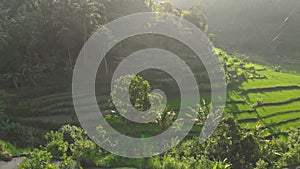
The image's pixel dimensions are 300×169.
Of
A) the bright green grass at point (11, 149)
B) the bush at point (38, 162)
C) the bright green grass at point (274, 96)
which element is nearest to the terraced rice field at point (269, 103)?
the bright green grass at point (274, 96)

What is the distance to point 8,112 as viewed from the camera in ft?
79.0

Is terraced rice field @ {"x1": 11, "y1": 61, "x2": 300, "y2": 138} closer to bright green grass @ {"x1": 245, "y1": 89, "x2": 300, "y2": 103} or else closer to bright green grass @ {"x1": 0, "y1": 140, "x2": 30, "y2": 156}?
bright green grass @ {"x1": 245, "y1": 89, "x2": 300, "y2": 103}

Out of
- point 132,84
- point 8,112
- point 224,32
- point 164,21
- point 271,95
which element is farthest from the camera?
point 224,32

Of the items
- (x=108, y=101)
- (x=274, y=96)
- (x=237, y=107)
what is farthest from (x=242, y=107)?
(x=108, y=101)

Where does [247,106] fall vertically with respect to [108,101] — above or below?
above

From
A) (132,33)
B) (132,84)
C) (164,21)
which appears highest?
(164,21)

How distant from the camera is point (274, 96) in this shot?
3250 cm

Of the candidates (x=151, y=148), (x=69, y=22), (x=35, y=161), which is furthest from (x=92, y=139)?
(x=69, y=22)

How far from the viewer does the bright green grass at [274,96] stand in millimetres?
31259

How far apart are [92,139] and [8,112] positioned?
752 centimetres

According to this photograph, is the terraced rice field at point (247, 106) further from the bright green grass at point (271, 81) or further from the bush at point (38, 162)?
the bush at point (38, 162)

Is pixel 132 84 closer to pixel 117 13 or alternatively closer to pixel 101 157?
pixel 101 157

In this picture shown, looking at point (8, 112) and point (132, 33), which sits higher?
point (132, 33)

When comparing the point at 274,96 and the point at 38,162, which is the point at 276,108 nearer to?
the point at 274,96
